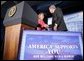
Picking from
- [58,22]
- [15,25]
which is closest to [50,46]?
[15,25]

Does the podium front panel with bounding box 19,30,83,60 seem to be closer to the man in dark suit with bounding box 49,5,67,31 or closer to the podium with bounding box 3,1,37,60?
the podium with bounding box 3,1,37,60

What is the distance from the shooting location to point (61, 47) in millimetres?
2164

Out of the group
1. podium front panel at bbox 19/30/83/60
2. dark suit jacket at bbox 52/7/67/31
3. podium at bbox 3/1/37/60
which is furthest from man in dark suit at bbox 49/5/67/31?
podium front panel at bbox 19/30/83/60

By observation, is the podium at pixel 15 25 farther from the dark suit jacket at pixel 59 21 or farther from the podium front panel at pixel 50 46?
the dark suit jacket at pixel 59 21

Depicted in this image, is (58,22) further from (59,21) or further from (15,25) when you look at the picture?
A: (15,25)

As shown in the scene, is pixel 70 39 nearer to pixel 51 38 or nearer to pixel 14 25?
pixel 51 38

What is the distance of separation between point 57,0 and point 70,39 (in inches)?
127

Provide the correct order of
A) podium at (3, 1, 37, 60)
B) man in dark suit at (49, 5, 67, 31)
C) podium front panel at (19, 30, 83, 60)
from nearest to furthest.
A: podium front panel at (19, 30, 83, 60) < podium at (3, 1, 37, 60) < man in dark suit at (49, 5, 67, 31)

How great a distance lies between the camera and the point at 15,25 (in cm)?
244

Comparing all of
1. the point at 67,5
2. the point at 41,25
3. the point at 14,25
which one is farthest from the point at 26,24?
the point at 67,5

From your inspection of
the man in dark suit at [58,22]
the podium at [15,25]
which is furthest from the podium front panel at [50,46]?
the man in dark suit at [58,22]

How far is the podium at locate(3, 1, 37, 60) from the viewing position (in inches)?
91.5

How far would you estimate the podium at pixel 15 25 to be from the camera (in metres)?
2.32

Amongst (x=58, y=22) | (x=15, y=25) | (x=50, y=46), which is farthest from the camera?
(x=58, y=22)
